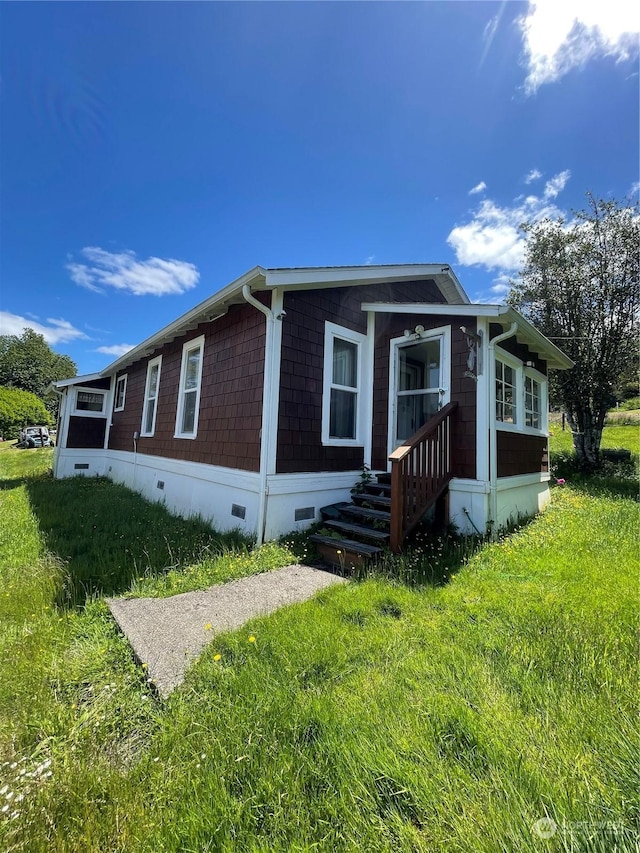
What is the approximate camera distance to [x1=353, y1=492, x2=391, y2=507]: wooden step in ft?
15.9

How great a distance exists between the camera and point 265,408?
15.8 feet

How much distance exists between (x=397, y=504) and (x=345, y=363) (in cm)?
282

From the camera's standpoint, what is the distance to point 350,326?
5945mm

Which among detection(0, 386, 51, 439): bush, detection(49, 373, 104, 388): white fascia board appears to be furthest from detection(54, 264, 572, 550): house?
detection(0, 386, 51, 439): bush

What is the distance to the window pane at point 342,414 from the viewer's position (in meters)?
5.69

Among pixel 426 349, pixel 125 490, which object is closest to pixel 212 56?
pixel 426 349

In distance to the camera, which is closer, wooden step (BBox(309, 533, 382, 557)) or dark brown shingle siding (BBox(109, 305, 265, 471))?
wooden step (BBox(309, 533, 382, 557))

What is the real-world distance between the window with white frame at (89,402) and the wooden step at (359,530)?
11.0 metres

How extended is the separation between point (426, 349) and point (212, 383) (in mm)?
3909

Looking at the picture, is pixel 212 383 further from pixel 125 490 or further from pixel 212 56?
pixel 212 56

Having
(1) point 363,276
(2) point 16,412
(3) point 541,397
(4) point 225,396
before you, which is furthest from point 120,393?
(2) point 16,412

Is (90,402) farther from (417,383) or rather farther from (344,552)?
(344,552)

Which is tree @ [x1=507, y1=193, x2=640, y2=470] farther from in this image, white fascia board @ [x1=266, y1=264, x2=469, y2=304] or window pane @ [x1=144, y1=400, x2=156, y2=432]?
window pane @ [x1=144, y1=400, x2=156, y2=432]

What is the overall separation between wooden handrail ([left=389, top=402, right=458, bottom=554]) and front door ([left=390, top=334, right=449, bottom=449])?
70 centimetres
